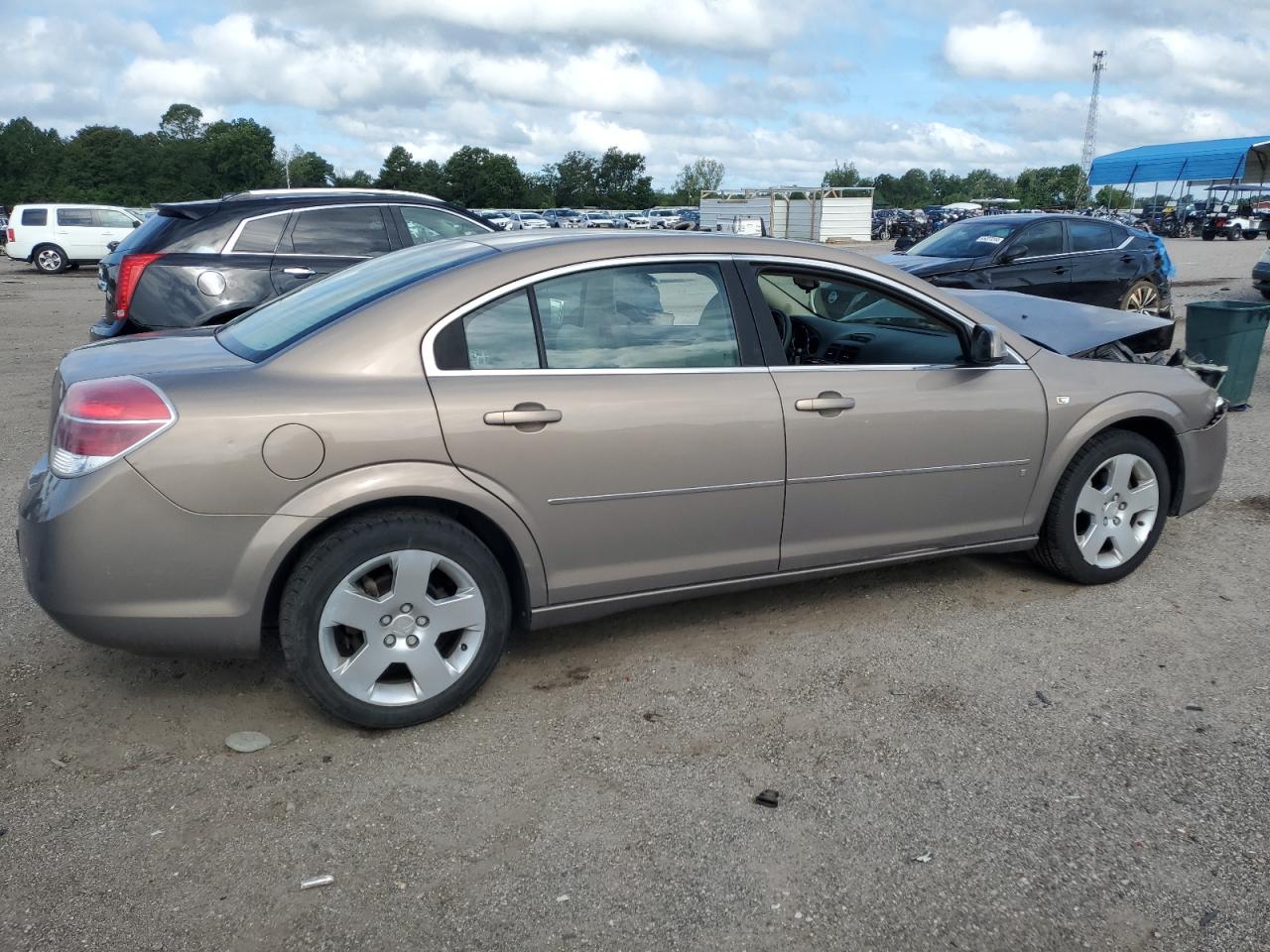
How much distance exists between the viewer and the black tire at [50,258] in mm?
26219

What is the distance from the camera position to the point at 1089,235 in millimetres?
11836

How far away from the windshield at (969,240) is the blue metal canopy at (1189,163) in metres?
35.5

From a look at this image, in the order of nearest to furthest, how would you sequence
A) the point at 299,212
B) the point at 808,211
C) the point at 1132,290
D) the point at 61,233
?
the point at 299,212
the point at 1132,290
the point at 61,233
the point at 808,211

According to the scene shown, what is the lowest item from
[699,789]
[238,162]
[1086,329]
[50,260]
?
[699,789]

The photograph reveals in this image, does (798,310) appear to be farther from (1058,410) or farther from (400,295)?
(400,295)

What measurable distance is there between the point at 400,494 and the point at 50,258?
27633 mm

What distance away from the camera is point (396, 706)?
11.1 feet

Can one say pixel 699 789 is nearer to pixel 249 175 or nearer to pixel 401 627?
pixel 401 627

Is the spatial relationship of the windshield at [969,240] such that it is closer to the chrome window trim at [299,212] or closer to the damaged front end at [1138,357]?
the damaged front end at [1138,357]

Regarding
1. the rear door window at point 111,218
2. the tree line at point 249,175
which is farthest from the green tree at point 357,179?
the rear door window at point 111,218

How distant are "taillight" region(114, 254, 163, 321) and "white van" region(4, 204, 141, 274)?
21.3m

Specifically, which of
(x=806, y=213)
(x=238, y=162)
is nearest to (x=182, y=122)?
(x=238, y=162)

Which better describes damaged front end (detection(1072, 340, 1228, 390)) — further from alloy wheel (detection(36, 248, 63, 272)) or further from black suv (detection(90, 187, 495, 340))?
alloy wheel (detection(36, 248, 63, 272))

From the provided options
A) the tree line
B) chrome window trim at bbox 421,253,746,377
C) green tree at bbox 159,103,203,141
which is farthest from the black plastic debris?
green tree at bbox 159,103,203,141
